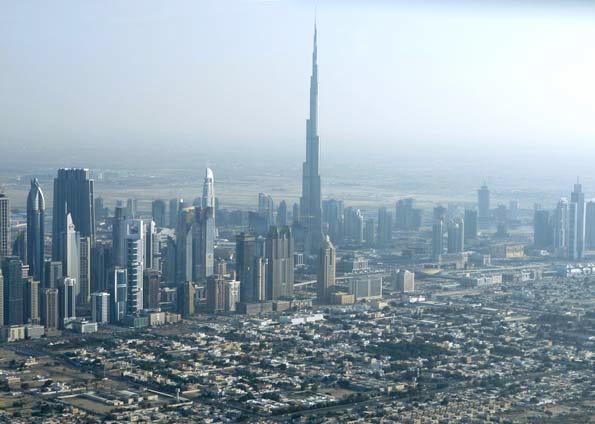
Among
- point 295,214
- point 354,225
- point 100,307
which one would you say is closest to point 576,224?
point 354,225

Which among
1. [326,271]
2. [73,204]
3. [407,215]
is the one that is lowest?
[326,271]

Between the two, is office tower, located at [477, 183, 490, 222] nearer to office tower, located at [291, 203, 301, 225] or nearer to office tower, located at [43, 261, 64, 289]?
office tower, located at [291, 203, 301, 225]

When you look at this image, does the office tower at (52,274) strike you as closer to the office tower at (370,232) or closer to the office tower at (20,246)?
the office tower at (20,246)

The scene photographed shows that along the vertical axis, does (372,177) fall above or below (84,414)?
above

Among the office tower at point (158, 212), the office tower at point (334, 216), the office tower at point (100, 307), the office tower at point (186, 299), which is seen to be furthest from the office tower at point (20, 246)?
the office tower at point (334, 216)

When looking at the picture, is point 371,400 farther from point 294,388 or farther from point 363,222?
point 363,222

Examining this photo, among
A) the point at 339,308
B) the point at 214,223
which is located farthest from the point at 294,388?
the point at 214,223

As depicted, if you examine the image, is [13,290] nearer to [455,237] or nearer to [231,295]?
[231,295]
